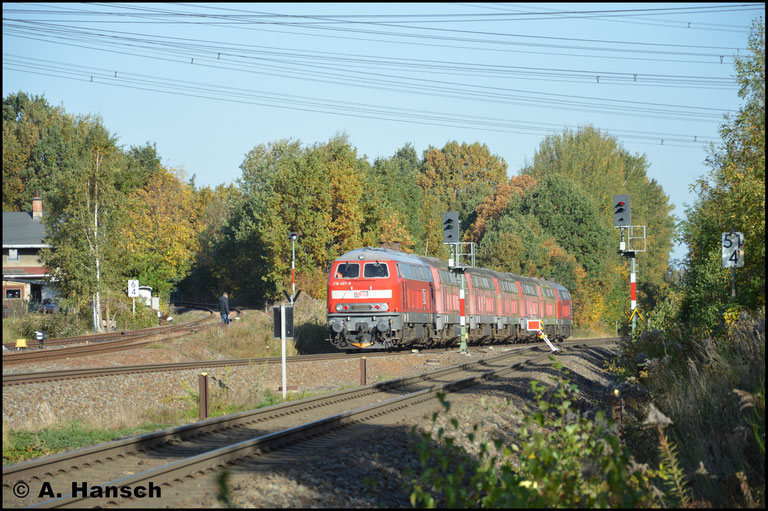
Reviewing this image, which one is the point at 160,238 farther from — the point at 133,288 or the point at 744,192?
the point at 744,192

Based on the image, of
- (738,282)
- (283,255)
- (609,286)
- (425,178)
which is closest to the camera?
(738,282)

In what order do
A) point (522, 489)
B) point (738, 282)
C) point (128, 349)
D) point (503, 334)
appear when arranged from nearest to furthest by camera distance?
point (522, 489) < point (738, 282) < point (128, 349) < point (503, 334)

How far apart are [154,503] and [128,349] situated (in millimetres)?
19365

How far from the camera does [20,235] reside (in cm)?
6028

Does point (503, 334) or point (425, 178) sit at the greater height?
point (425, 178)

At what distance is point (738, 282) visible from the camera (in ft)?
64.7

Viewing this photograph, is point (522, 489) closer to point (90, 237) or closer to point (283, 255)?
point (90, 237)

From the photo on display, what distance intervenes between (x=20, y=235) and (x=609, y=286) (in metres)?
49.2

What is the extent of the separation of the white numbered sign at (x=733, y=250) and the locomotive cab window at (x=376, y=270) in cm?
1236

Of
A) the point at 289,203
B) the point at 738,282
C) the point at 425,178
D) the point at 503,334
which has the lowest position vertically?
the point at 503,334

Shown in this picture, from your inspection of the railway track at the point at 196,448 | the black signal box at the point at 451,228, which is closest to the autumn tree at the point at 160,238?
the black signal box at the point at 451,228

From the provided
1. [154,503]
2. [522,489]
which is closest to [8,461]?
[154,503]

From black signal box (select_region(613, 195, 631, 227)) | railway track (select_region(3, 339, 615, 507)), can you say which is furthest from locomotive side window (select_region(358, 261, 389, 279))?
railway track (select_region(3, 339, 615, 507))

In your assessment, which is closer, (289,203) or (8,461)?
(8,461)
